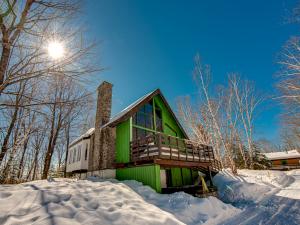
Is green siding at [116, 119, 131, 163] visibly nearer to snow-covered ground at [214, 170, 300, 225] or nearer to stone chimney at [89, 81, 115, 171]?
stone chimney at [89, 81, 115, 171]

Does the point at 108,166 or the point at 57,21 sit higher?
the point at 57,21

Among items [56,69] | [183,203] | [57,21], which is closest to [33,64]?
[56,69]

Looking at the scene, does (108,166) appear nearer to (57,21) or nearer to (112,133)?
(112,133)

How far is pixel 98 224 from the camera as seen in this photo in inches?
150

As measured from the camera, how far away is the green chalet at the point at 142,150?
9625mm

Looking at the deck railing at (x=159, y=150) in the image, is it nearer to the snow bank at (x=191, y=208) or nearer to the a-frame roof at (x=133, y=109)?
the a-frame roof at (x=133, y=109)

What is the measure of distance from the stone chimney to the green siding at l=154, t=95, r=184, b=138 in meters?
4.34

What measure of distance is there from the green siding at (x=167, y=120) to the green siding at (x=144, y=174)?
577cm

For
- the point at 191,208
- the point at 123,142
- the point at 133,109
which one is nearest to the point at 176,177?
the point at 123,142

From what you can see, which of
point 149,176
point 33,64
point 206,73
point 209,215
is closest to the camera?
point 33,64

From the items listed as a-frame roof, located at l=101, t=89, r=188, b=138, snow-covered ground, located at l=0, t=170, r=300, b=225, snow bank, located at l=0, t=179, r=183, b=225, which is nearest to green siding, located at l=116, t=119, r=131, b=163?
a-frame roof, located at l=101, t=89, r=188, b=138

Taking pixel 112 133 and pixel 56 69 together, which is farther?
pixel 112 133

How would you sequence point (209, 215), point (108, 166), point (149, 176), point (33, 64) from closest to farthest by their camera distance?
1. point (33, 64)
2. point (209, 215)
3. point (149, 176)
4. point (108, 166)

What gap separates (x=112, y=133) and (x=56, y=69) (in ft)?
23.9
